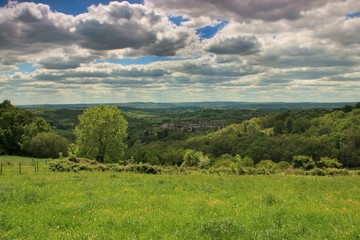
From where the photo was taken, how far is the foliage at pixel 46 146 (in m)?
91.8

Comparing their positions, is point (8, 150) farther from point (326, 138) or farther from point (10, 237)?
point (326, 138)

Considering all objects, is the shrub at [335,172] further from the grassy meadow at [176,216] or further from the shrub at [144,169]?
the grassy meadow at [176,216]

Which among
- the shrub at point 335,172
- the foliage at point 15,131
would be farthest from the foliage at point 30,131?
the shrub at point 335,172

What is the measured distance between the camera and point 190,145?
18538cm

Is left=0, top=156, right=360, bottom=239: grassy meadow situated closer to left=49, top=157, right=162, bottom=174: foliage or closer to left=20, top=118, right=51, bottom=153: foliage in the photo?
left=49, top=157, right=162, bottom=174: foliage

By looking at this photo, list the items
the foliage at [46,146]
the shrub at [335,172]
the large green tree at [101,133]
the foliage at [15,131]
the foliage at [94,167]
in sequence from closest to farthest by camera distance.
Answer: the shrub at [335,172], the foliage at [94,167], the large green tree at [101,133], the foliage at [46,146], the foliage at [15,131]

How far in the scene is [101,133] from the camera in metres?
73.4

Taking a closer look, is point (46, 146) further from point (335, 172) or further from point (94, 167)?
point (335, 172)

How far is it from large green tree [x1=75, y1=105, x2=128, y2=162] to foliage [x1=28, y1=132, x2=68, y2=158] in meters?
23.5

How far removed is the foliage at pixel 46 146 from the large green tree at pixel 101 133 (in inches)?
923

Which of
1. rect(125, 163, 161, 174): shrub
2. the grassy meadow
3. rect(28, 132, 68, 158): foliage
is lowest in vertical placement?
rect(28, 132, 68, 158): foliage

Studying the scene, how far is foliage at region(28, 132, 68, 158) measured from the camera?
9175cm

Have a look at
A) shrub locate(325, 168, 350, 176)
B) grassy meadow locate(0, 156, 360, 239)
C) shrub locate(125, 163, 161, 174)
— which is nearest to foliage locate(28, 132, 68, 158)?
shrub locate(125, 163, 161, 174)

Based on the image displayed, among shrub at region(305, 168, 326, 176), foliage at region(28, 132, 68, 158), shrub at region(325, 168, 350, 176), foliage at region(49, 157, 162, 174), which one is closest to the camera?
shrub at region(325, 168, 350, 176)
